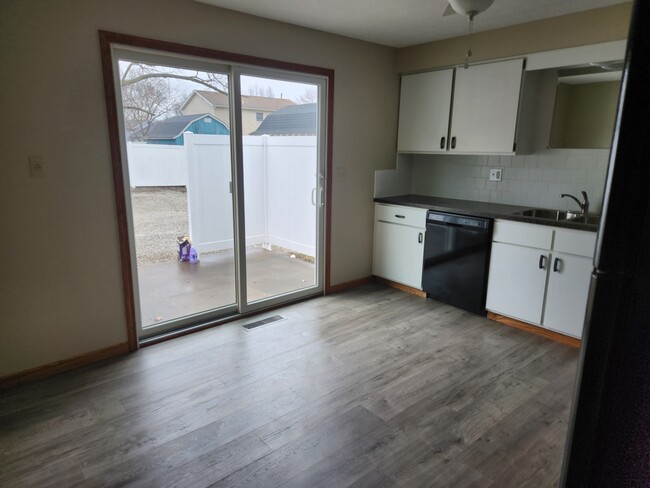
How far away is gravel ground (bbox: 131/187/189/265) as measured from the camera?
297cm

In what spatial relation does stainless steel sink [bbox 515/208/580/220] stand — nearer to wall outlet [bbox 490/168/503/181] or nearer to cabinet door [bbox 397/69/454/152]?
wall outlet [bbox 490/168/503/181]

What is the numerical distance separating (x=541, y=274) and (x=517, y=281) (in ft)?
0.64

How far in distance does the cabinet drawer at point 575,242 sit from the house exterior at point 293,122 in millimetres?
2251

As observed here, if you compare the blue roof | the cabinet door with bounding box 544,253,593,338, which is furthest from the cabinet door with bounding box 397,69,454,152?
the blue roof

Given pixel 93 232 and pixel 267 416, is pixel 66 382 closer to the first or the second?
pixel 93 232

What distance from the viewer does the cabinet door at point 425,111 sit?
12.8 ft

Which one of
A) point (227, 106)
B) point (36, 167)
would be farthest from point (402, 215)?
point (36, 167)

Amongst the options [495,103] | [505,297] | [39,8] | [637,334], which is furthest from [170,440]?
[495,103]

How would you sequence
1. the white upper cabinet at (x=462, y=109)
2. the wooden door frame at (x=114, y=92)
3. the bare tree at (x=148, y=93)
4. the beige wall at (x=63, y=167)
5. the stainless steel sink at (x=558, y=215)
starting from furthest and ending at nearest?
1. the white upper cabinet at (x=462, y=109)
2. the stainless steel sink at (x=558, y=215)
3. the bare tree at (x=148, y=93)
4. the wooden door frame at (x=114, y=92)
5. the beige wall at (x=63, y=167)

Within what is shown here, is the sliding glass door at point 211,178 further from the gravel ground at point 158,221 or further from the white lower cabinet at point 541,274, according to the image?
the white lower cabinet at point 541,274

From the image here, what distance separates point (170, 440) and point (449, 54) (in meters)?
3.76

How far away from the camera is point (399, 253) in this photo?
4195 millimetres

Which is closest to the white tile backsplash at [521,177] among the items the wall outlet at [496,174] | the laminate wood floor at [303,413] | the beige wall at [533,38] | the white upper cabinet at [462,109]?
the wall outlet at [496,174]

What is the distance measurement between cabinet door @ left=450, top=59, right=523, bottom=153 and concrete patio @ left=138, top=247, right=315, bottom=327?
206 cm
